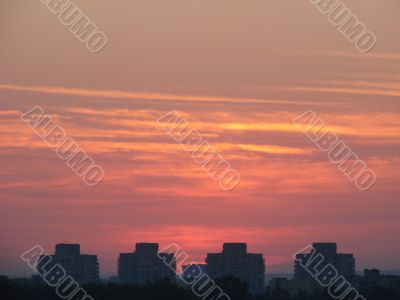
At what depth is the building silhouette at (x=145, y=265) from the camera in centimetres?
18588

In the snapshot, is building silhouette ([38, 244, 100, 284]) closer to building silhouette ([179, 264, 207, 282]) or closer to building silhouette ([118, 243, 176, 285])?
building silhouette ([118, 243, 176, 285])

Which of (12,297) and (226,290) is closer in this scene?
(12,297)

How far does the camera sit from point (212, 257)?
643 ft

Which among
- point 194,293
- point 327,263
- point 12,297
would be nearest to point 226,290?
point 194,293

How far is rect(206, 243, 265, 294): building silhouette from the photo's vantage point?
191 m

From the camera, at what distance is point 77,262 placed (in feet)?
637

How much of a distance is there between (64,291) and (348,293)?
39432mm

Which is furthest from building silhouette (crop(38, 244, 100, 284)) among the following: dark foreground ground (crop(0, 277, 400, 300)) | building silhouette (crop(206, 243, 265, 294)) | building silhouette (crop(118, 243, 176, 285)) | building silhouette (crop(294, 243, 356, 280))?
dark foreground ground (crop(0, 277, 400, 300))

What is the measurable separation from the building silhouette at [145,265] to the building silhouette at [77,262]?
495 centimetres

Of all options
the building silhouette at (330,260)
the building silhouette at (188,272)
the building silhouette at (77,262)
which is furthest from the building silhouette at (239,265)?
the building silhouette at (188,272)

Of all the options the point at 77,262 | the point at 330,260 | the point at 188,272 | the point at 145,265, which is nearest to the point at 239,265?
the point at 330,260

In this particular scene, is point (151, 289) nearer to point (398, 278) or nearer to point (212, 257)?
point (398, 278)

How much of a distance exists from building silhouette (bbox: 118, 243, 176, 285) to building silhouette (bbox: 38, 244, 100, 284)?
4.95 m

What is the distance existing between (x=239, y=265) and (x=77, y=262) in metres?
25.8
